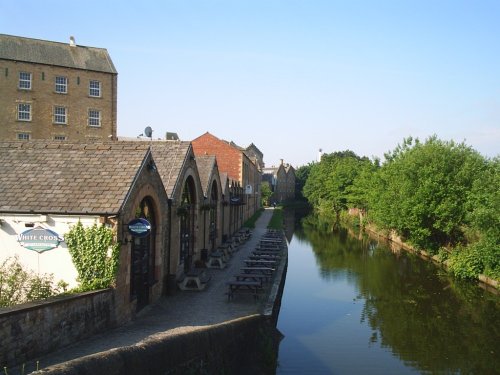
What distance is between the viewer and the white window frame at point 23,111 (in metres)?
39.6

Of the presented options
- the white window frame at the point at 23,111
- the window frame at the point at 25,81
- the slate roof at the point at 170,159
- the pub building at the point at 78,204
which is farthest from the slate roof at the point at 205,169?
the window frame at the point at 25,81

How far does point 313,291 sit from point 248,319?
34.2 ft

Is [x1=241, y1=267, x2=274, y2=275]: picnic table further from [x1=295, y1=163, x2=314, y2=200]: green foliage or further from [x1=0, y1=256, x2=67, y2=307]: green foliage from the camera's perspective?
[x1=295, y1=163, x2=314, y2=200]: green foliage

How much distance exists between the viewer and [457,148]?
32031 millimetres

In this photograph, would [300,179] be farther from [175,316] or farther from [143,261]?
[175,316]

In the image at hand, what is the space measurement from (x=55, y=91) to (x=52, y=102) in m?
0.97

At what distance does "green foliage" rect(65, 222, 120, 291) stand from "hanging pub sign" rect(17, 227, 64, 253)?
32 cm

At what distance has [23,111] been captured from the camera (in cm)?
3978

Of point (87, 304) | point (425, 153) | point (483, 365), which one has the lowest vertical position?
point (483, 365)

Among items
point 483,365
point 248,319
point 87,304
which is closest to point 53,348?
point 87,304

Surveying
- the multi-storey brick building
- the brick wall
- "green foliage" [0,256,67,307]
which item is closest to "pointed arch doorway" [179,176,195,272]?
"green foliage" [0,256,67,307]

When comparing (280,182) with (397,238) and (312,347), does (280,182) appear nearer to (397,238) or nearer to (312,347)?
(397,238)

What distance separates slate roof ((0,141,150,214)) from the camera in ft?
38.1

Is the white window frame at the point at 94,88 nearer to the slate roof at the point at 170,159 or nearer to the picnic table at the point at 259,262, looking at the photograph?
the slate roof at the point at 170,159
